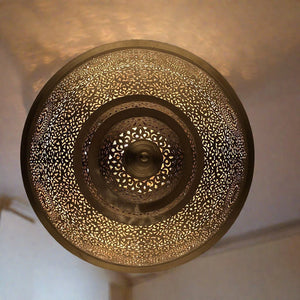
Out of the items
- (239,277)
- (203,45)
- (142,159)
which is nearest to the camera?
(142,159)

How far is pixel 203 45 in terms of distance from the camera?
143cm

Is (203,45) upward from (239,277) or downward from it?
upward

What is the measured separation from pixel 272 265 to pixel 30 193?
1110 mm

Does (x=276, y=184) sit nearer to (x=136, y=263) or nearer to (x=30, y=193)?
(x=136, y=263)

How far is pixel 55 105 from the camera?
2.92ft

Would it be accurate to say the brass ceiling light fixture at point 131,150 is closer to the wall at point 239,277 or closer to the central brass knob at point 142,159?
the central brass knob at point 142,159

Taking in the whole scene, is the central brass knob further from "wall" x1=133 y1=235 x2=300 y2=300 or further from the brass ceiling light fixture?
"wall" x1=133 y1=235 x2=300 y2=300

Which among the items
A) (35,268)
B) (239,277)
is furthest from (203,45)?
(35,268)

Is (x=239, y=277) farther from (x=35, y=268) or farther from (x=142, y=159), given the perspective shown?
(x=142, y=159)

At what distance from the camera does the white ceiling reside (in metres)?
1.37

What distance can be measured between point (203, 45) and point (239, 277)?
940 millimetres

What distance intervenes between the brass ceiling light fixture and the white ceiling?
1.88 ft

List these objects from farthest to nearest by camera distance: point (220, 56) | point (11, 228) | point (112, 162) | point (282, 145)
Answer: point (11, 228)
point (282, 145)
point (220, 56)
point (112, 162)

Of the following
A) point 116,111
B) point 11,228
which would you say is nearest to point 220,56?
point 116,111
